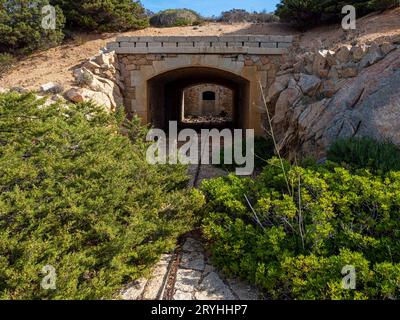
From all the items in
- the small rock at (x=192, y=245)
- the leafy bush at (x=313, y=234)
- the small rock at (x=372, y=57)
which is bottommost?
the small rock at (x=192, y=245)

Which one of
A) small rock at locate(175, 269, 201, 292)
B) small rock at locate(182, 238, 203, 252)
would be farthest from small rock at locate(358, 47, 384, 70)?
small rock at locate(175, 269, 201, 292)

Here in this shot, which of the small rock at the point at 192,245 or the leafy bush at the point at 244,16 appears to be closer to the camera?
the small rock at the point at 192,245

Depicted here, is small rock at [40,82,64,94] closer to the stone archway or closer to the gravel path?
the stone archway

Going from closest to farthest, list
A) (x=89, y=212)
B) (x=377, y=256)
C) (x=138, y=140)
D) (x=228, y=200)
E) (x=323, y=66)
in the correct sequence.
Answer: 1. (x=377, y=256)
2. (x=89, y=212)
3. (x=228, y=200)
4. (x=138, y=140)
5. (x=323, y=66)

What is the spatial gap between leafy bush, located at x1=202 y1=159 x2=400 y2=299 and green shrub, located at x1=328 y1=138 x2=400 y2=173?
247 mm

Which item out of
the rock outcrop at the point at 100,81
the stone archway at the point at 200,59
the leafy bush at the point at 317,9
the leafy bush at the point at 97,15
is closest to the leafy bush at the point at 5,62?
the rock outcrop at the point at 100,81

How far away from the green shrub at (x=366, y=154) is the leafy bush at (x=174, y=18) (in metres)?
10.9

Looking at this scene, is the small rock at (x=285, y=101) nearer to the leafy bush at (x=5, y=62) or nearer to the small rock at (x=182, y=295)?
the small rock at (x=182, y=295)

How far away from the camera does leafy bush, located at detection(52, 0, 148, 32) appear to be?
34.9ft

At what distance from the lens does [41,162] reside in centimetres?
307

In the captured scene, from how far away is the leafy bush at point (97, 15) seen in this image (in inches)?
419
